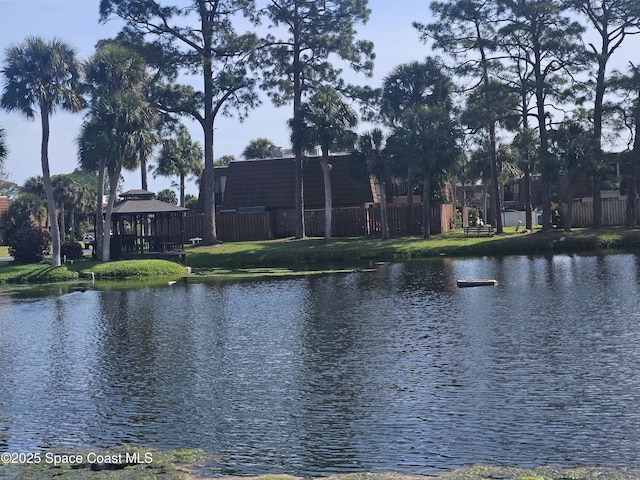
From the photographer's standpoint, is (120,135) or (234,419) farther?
(120,135)

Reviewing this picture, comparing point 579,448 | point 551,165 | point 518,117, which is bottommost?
point 579,448

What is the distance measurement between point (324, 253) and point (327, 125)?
10376 millimetres

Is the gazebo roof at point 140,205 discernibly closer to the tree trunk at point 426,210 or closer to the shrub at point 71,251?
the shrub at point 71,251

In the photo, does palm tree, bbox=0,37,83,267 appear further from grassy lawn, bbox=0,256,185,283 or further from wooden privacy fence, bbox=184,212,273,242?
wooden privacy fence, bbox=184,212,273,242

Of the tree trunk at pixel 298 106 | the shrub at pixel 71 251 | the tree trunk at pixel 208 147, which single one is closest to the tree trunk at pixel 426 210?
the tree trunk at pixel 298 106

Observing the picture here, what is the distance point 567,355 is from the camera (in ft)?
67.2

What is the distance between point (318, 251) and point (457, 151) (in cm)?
1345

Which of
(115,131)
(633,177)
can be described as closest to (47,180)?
(115,131)

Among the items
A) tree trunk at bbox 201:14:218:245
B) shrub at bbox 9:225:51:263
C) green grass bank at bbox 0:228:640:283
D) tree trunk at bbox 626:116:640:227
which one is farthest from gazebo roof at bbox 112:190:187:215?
tree trunk at bbox 626:116:640:227

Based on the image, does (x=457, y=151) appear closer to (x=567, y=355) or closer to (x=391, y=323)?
(x=391, y=323)

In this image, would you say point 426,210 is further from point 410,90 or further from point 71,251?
point 71,251

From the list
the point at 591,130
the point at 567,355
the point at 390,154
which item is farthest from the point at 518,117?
the point at 567,355

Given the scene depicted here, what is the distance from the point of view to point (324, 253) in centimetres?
5831

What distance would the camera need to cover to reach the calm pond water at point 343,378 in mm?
13992
